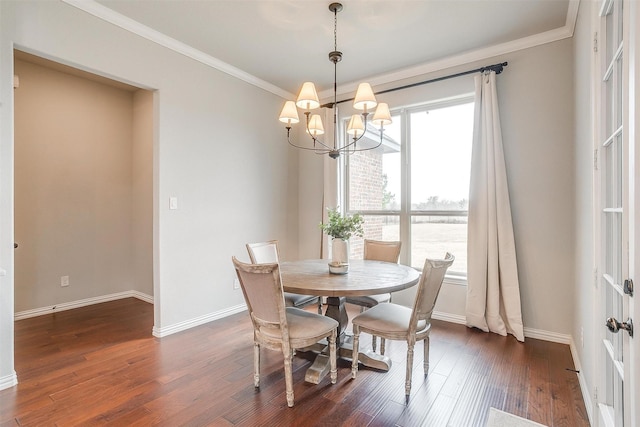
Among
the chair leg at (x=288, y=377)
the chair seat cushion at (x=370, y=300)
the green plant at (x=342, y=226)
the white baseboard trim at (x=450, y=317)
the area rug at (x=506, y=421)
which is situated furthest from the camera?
the white baseboard trim at (x=450, y=317)

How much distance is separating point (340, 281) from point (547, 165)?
2.35 meters

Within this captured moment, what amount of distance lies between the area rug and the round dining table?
74 cm

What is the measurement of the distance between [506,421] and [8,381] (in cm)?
324

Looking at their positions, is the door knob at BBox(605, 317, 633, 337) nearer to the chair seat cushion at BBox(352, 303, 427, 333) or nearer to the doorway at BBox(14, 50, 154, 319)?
the chair seat cushion at BBox(352, 303, 427, 333)

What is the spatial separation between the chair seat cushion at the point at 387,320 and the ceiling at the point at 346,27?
2436 mm

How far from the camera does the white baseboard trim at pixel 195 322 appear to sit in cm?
309

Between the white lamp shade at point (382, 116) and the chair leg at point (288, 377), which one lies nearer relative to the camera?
the chair leg at point (288, 377)

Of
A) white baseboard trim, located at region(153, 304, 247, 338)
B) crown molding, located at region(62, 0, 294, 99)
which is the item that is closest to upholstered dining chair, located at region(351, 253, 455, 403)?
white baseboard trim, located at region(153, 304, 247, 338)

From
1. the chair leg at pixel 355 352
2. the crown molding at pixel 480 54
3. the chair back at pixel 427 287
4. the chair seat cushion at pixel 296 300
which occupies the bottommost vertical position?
the chair leg at pixel 355 352

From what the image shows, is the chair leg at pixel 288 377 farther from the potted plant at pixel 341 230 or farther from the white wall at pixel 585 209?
the white wall at pixel 585 209

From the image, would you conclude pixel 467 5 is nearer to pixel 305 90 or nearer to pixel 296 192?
pixel 305 90

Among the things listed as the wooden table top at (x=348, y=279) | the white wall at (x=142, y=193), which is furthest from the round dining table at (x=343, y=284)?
the white wall at (x=142, y=193)

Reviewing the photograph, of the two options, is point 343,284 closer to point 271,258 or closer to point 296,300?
point 296,300

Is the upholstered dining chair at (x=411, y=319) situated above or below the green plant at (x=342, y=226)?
below
